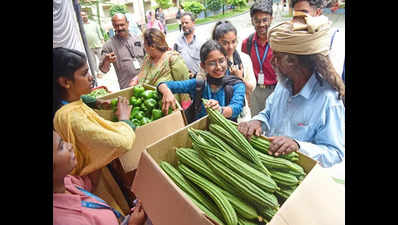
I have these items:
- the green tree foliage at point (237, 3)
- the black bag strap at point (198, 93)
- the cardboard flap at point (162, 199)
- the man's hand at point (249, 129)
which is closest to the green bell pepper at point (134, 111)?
the black bag strap at point (198, 93)

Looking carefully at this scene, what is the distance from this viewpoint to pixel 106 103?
6.47 ft

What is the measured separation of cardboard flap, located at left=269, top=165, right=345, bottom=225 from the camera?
0.98 metres

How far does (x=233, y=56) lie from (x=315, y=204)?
115 cm

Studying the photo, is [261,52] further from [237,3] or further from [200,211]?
[200,211]

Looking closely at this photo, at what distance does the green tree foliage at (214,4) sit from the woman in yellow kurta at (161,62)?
635 mm

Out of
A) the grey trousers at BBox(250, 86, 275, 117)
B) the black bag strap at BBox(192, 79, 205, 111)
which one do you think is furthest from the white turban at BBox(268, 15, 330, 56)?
the black bag strap at BBox(192, 79, 205, 111)

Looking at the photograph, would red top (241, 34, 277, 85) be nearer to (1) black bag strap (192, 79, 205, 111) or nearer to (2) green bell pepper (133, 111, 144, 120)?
(1) black bag strap (192, 79, 205, 111)

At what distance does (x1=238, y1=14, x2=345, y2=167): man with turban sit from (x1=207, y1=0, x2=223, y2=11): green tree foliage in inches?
17.7

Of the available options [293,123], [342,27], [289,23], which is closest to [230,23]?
[289,23]

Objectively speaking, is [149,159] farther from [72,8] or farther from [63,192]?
[72,8]

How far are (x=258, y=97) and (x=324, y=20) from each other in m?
0.68

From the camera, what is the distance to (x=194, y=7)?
1.78 metres

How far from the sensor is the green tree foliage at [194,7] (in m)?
1.76

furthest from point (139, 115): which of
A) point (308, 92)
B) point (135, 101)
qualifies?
point (308, 92)
